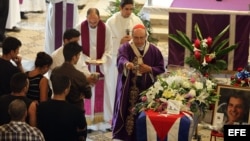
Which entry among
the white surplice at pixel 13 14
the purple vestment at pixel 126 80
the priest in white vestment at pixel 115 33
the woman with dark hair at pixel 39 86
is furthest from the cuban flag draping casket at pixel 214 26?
the white surplice at pixel 13 14

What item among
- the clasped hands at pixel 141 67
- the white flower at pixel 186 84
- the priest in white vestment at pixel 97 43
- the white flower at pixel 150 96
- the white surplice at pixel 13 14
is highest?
the white surplice at pixel 13 14

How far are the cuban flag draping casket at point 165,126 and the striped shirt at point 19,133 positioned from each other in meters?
1.30

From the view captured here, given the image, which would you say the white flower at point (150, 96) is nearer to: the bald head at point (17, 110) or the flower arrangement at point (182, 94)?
the flower arrangement at point (182, 94)

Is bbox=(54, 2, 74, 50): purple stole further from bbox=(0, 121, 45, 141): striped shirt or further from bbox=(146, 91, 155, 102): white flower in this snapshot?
bbox=(0, 121, 45, 141): striped shirt

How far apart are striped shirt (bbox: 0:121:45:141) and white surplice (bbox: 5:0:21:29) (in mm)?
7107

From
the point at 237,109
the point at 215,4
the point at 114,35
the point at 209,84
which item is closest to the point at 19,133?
the point at 209,84

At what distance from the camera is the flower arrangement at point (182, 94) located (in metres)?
5.83

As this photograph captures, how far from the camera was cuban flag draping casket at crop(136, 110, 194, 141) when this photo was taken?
223 inches

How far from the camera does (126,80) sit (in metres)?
7.02

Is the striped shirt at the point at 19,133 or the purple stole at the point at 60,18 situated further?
the purple stole at the point at 60,18

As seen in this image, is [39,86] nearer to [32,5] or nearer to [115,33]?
[115,33]

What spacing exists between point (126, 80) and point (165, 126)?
4.68ft

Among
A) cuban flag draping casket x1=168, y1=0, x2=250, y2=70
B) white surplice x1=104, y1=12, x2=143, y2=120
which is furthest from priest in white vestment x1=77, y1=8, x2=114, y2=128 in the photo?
cuban flag draping casket x1=168, y1=0, x2=250, y2=70

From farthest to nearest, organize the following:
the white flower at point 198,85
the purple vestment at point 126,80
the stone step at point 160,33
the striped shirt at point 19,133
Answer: the stone step at point 160,33
the purple vestment at point 126,80
the white flower at point 198,85
the striped shirt at point 19,133
